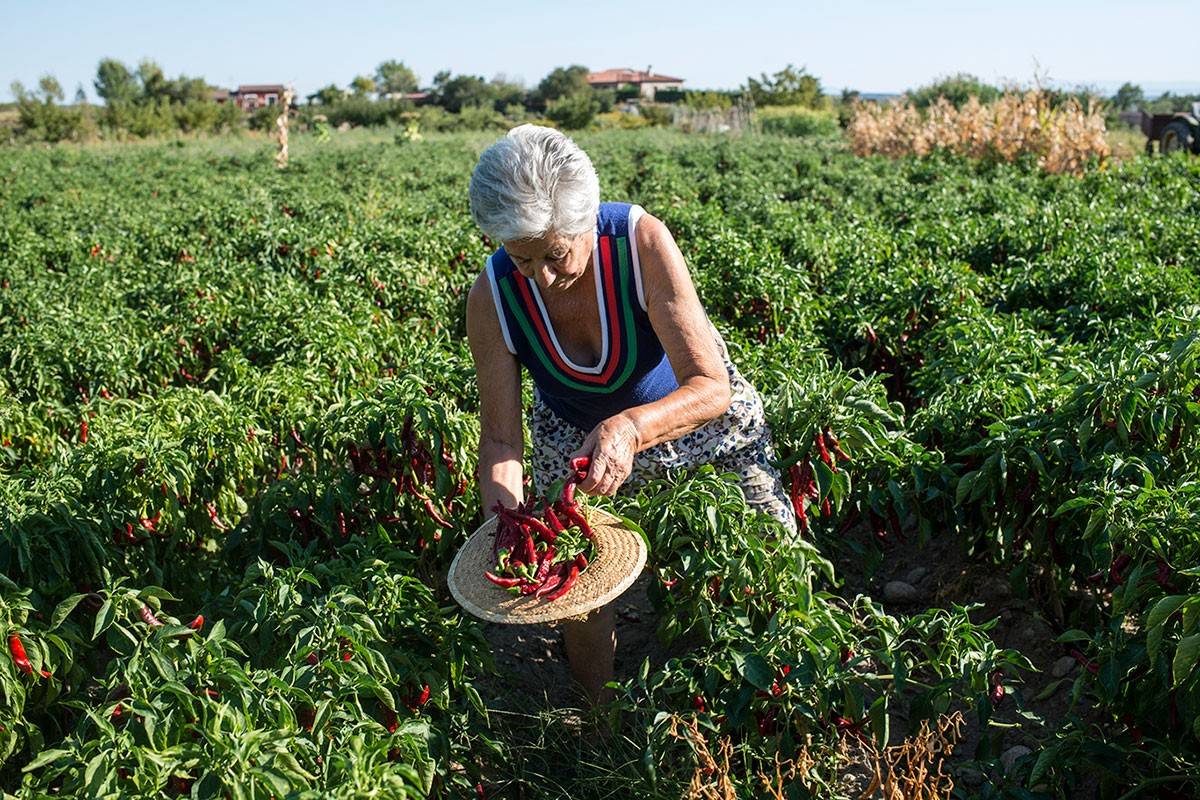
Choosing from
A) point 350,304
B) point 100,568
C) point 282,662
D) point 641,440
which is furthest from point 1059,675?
point 350,304

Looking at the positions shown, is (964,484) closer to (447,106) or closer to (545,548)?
(545,548)

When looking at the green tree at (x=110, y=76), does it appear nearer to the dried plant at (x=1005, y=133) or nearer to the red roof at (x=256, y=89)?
the red roof at (x=256, y=89)

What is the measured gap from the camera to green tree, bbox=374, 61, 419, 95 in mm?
88312

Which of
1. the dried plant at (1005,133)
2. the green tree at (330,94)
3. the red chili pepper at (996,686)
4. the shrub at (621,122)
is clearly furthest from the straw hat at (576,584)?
the green tree at (330,94)

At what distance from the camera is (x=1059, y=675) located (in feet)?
10.9

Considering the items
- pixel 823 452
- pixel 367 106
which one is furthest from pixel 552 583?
pixel 367 106

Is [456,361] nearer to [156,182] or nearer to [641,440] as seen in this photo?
[641,440]

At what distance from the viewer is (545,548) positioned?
2416 mm

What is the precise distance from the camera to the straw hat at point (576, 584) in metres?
2.29

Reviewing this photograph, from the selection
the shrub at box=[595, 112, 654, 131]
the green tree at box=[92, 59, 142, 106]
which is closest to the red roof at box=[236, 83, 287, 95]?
the green tree at box=[92, 59, 142, 106]

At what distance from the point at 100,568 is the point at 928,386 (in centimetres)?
320

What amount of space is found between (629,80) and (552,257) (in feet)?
324

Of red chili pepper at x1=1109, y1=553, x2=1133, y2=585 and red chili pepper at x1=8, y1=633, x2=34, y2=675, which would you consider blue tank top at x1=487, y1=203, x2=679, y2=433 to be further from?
red chili pepper at x1=8, y1=633, x2=34, y2=675

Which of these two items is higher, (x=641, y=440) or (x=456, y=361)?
(x=641, y=440)
